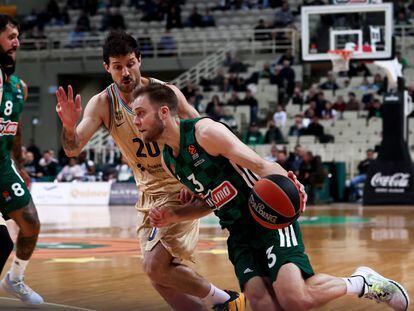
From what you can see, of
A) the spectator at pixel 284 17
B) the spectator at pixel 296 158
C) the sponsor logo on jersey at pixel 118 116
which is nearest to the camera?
the sponsor logo on jersey at pixel 118 116

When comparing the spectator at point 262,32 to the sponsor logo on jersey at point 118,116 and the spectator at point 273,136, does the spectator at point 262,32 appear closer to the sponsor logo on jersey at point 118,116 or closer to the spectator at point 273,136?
the spectator at point 273,136

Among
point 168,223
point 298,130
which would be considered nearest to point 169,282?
point 168,223

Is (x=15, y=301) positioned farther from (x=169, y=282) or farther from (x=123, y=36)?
(x=123, y=36)

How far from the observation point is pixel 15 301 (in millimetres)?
6566

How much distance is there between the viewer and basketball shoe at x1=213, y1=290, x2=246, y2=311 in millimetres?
5594

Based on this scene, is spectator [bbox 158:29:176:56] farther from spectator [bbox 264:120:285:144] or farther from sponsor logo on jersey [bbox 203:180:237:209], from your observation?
sponsor logo on jersey [bbox 203:180:237:209]

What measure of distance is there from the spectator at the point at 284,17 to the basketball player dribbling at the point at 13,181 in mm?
20767

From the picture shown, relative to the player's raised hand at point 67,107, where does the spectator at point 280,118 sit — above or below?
below

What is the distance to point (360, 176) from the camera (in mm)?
19766

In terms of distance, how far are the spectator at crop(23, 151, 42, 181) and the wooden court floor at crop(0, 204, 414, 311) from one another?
5.74 metres

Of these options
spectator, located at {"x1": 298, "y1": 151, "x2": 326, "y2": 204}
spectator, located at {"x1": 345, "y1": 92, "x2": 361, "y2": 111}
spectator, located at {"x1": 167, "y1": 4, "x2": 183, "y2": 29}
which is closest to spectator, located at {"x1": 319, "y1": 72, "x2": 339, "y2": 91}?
spectator, located at {"x1": 345, "y1": 92, "x2": 361, "y2": 111}

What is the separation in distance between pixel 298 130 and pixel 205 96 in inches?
175

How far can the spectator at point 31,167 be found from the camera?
2166 centimetres

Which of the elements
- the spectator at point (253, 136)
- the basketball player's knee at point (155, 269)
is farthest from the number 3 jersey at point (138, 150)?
→ the spectator at point (253, 136)
